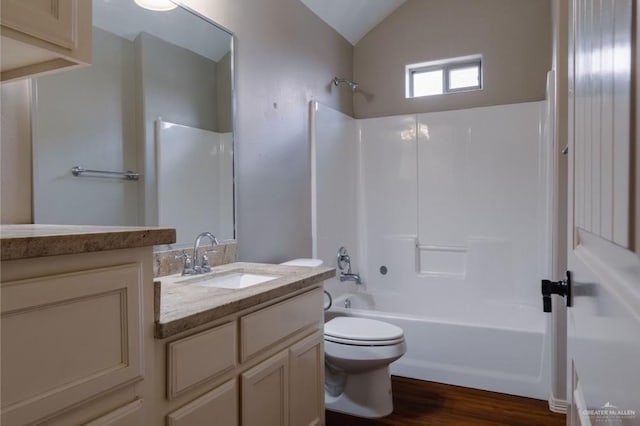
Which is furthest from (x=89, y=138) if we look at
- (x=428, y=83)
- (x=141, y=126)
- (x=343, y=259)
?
(x=428, y=83)

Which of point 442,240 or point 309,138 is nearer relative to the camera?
point 309,138

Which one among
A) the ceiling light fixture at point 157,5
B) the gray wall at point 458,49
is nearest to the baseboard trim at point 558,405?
the gray wall at point 458,49

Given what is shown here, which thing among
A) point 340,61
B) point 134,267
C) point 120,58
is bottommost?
point 134,267

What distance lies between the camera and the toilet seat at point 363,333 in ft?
7.26

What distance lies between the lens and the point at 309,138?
9.81ft

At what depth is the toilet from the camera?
221 centimetres

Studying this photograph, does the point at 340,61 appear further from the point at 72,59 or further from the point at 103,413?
the point at 103,413

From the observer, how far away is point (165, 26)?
6.14ft

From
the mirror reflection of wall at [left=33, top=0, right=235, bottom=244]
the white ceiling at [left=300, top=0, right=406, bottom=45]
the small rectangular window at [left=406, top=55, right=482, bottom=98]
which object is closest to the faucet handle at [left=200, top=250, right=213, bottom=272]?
the mirror reflection of wall at [left=33, top=0, right=235, bottom=244]

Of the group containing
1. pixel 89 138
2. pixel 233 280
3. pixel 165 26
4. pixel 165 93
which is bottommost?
pixel 233 280

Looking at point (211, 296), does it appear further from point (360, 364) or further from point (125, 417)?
point (360, 364)

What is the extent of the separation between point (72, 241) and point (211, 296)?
1.91 ft

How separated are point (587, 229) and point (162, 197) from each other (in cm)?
160

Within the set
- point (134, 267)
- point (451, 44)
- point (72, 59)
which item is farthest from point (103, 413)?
point (451, 44)
